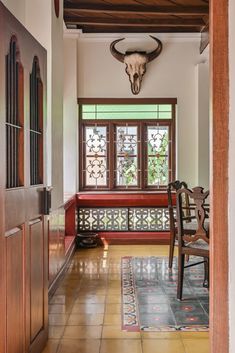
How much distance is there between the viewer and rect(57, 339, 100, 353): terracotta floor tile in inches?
106

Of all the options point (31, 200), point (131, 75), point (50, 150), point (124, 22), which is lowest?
point (31, 200)

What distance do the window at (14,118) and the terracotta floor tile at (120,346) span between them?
1.26 meters

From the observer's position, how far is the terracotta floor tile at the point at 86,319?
10.5 feet

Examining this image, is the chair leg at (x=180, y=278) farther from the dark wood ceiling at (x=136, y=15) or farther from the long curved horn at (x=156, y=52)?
the long curved horn at (x=156, y=52)

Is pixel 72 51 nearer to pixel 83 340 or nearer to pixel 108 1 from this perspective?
pixel 108 1

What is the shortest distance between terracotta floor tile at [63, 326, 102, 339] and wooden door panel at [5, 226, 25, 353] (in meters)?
0.76

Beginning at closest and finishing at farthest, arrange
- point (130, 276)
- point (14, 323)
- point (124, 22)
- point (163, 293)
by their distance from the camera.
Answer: point (14, 323), point (163, 293), point (130, 276), point (124, 22)

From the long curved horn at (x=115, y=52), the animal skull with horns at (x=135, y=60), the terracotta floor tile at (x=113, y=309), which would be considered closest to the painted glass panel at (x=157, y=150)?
the animal skull with horns at (x=135, y=60)

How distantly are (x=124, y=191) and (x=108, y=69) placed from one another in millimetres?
2049

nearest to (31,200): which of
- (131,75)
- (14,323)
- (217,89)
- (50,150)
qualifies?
(14,323)

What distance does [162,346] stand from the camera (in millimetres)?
2764

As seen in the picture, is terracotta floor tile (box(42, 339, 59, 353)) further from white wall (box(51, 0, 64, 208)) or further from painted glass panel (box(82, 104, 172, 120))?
painted glass panel (box(82, 104, 172, 120))

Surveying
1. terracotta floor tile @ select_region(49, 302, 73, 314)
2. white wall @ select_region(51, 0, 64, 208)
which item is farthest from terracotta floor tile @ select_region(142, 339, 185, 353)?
white wall @ select_region(51, 0, 64, 208)

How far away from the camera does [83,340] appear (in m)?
2.86
